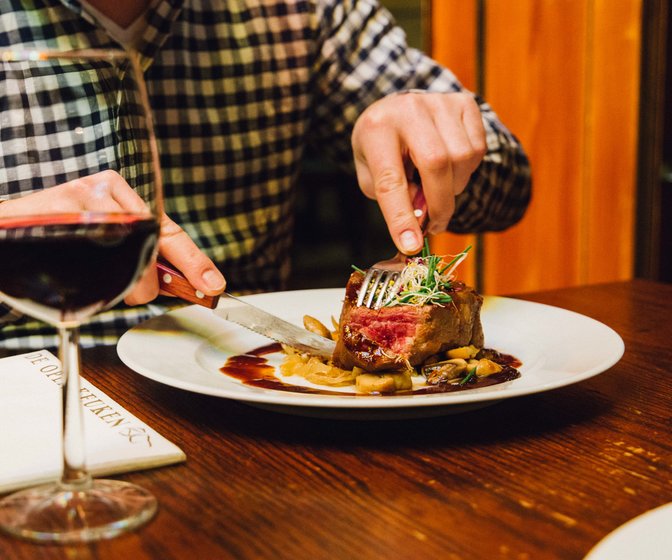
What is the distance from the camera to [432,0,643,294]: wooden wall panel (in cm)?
418

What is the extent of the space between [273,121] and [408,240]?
929 mm

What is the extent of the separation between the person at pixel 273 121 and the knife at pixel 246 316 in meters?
0.23

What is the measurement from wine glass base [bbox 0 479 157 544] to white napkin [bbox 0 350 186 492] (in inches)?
1.9

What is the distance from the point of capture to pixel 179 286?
1.30 m

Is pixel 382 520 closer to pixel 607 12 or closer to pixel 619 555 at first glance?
pixel 619 555

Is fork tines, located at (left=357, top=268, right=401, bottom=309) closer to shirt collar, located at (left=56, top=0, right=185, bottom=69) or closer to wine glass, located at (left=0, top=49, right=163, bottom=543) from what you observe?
wine glass, located at (left=0, top=49, right=163, bottom=543)

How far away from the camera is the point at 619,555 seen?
58cm

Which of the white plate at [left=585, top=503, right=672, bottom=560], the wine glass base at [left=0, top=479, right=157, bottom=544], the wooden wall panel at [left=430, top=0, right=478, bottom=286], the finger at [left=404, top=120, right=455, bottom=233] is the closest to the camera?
the white plate at [left=585, top=503, right=672, bottom=560]

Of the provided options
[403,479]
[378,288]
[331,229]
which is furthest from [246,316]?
[331,229]

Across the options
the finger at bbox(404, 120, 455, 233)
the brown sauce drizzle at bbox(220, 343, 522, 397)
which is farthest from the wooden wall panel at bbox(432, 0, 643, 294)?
the brown sauce drizzle at bbox(220, 343, 522, 397)

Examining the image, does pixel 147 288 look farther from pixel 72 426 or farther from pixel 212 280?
pixel 72 426

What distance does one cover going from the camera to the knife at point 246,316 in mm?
1299

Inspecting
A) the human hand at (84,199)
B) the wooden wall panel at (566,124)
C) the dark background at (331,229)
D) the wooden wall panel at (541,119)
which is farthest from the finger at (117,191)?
the dark background at (331,229)

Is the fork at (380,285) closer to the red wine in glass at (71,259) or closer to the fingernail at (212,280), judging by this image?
the fingernail at (212,280)
